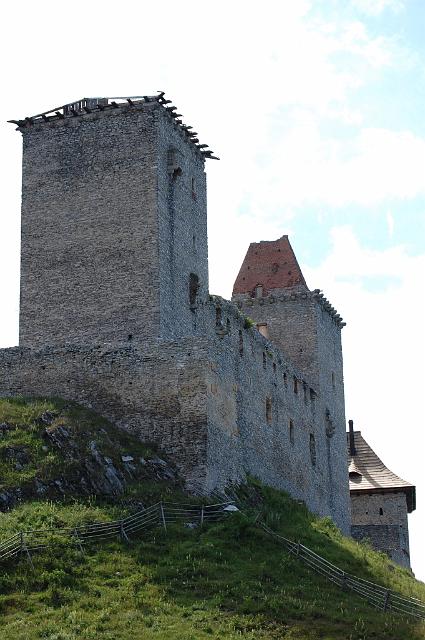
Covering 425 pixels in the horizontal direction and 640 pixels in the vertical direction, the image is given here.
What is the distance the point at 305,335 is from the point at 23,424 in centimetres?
2230

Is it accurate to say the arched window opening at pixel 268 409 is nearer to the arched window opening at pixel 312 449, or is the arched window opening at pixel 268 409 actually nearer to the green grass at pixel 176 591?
the arched window opening at pixel 312 449

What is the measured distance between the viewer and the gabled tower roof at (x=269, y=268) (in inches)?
2510

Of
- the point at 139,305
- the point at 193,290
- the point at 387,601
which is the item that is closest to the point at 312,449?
the point at 193,290

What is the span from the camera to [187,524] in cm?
3891

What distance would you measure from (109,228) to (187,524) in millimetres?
12238

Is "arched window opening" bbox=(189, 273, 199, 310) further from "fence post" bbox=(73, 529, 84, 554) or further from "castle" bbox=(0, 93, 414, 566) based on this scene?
"fence post" bbox=(73, 529, 84, 554)

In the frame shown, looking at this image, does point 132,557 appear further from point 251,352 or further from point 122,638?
point 251,352

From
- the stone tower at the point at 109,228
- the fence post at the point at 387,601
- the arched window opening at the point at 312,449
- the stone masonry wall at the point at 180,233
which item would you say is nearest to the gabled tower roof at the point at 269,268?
the arched window opening at the point at 312,449

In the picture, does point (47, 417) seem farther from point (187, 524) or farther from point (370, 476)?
point (370, 476)

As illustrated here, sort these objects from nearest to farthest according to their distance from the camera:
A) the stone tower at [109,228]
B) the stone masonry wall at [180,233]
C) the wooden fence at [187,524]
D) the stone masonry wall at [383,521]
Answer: the wooden fence at [187,524] → the stone tower at [109,228] → the stone masonry wall at [180,233] → the stone masonry wall at [383,521]

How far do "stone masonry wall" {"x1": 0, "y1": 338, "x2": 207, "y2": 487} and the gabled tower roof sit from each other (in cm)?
2040

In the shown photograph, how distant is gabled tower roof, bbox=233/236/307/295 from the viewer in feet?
209

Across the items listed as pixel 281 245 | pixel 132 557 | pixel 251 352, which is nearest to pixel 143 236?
pixel 251 352

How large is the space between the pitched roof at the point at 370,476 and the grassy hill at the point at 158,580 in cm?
2611
